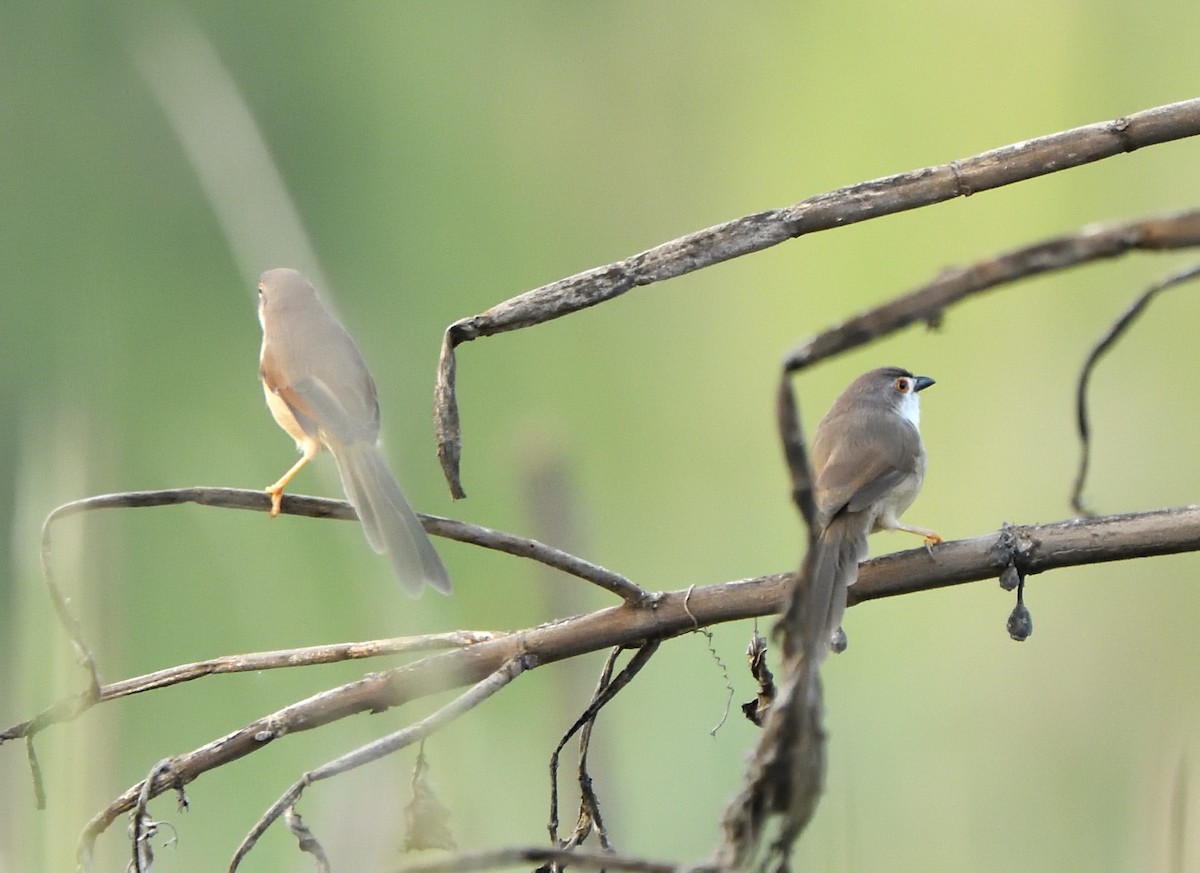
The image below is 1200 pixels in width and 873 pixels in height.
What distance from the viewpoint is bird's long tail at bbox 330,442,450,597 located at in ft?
7.59

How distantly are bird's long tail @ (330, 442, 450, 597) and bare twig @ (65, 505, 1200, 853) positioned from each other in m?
0.45

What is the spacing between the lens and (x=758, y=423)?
18.6ft

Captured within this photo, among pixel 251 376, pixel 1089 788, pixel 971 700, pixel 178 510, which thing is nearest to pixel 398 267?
pixel 251 376

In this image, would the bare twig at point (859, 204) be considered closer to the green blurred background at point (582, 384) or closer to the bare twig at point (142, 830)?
the green blurred background at point (582, 384)

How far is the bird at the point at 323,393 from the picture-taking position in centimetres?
285

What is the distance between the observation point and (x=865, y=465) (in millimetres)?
3020

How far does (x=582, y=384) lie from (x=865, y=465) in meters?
3.41

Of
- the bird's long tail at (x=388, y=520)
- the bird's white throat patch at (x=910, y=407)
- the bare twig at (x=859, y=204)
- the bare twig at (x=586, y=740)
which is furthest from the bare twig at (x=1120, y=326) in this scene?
the bird's white throat patch at (x=910, y=407)

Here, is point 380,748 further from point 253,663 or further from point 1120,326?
point 1120,326

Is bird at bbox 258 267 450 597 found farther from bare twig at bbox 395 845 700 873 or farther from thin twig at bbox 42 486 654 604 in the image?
bare twig at bbox 395 845 700 873

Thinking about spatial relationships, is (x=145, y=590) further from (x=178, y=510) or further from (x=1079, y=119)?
(x=1079, y=119)

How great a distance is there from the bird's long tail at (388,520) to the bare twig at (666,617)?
0.45 meters

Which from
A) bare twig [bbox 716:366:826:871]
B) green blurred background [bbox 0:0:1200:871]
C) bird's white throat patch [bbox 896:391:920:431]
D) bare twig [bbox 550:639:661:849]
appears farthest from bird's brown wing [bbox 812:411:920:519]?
bare twig [bbox 716:366:826:871]

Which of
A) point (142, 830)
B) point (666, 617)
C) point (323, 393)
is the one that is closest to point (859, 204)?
point (666, 617)
